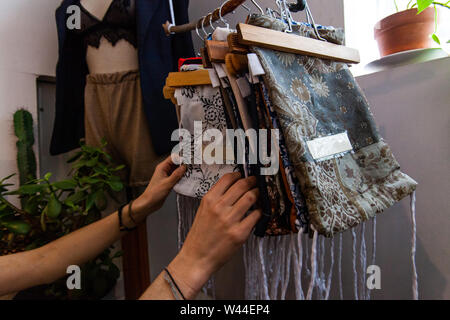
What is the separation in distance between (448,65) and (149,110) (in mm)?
868

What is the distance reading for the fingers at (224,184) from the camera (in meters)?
0.44

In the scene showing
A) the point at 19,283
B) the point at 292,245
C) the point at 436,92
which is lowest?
the point at 19,283

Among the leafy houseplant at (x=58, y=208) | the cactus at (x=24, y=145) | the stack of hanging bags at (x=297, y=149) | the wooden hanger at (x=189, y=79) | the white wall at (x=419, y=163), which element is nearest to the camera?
the stack of hanging bags at (x=297, y=149)

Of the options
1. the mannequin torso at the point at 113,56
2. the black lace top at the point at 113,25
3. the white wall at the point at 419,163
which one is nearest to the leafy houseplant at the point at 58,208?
the mannequin torso at the point at 113,56

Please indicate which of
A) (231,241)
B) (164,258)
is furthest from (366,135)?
(164,258)

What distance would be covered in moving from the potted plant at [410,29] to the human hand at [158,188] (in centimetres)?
68

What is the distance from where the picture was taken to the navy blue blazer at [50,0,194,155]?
2.98 ft

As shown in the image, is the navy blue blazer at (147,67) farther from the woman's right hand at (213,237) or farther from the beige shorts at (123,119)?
the woman's right hand at (213,237)

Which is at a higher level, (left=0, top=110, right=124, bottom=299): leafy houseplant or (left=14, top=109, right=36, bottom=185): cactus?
(left=14, top=109, right=36, bottom=185): cactus

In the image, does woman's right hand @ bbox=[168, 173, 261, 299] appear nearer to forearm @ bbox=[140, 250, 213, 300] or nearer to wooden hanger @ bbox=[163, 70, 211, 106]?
forearm @ bbox=[140, 250, 213, 300]

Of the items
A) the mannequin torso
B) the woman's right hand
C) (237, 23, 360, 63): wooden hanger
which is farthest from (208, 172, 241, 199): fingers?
the mannequin torso

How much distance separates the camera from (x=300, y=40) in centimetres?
45

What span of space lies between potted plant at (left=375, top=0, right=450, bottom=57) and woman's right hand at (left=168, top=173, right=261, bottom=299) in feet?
2.01
